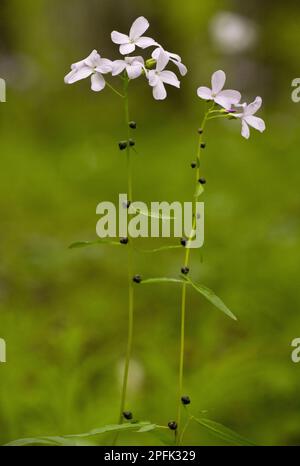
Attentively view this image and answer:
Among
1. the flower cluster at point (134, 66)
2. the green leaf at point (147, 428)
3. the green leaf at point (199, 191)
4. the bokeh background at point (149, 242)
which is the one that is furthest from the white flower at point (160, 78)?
the bokeh background at point (149, 242)

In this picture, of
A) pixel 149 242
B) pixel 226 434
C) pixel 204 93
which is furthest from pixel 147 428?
pixel 149 242

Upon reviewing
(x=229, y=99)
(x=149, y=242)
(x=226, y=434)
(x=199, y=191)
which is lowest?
(x=226, y=434)

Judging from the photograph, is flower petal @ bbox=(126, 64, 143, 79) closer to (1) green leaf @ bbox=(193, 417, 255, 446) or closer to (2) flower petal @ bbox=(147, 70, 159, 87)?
(2) flower petal @ bbox=(147, 70, 159, 87)

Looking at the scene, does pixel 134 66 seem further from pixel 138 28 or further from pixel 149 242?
pixel 149 242

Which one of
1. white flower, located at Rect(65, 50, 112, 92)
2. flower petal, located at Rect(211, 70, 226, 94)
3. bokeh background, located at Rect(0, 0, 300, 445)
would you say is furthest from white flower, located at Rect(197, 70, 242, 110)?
bokeh background, located at Rect(0, 0, 300, 445)

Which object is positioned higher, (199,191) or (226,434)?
(199,191)
